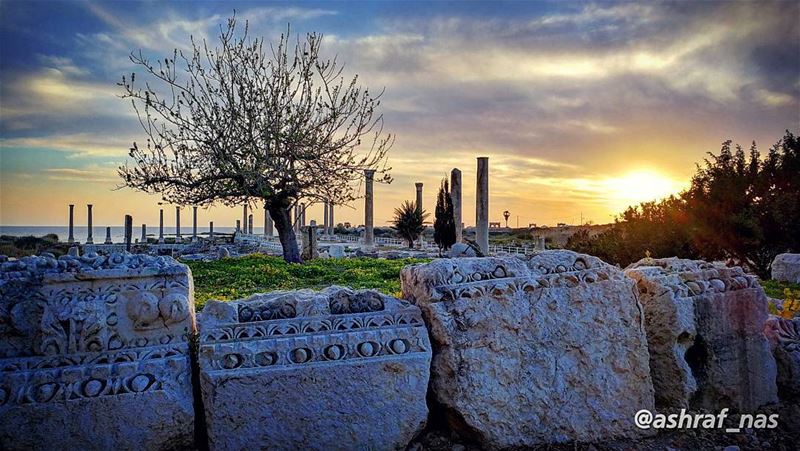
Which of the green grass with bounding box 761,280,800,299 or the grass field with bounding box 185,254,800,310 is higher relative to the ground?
the grass field with bounding box 185,254,800,310

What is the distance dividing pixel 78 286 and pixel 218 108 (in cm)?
776

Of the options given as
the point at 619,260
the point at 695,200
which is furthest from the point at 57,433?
the point at 695,200

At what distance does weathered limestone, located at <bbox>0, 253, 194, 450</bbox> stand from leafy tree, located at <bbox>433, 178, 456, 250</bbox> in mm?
18280

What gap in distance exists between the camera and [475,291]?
250 centimetres

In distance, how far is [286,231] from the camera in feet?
35.8

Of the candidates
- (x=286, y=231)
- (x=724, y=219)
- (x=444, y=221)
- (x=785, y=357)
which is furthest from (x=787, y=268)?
(x=444, y=221)

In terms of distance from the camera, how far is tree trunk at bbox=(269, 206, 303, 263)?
10594 mm

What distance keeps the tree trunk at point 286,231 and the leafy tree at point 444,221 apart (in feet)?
33.9

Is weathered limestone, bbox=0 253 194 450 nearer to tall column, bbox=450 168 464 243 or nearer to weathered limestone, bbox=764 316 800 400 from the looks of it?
weathered limestone, bbox=764 316 800 400

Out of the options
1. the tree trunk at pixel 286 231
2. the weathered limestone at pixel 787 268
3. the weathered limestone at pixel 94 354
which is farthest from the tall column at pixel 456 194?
the weathered limestone at pixel 94 354

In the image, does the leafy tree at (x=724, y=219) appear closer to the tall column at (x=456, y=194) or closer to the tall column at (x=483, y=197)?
the tall column at (x=483, y=197)

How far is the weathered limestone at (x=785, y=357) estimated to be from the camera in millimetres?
3020

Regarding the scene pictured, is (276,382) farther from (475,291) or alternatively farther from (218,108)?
(218,108)

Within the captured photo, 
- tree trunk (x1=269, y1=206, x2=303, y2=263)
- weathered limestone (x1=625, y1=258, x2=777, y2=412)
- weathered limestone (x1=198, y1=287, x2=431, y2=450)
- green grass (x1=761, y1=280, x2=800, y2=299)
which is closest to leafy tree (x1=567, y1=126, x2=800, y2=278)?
green grass (x1=761, y1=280, x2=800, y2=299)
